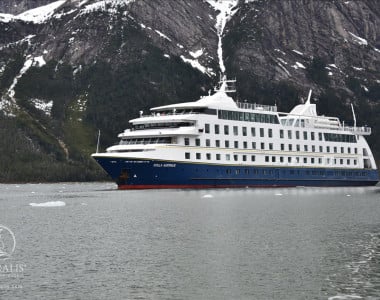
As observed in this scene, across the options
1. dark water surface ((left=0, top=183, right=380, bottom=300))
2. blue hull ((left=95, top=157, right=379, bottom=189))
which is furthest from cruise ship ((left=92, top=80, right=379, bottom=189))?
dark water surface ((left=0, top=183, right=380, bottom=300))

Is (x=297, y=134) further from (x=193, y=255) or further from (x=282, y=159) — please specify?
(x=193, y=255)

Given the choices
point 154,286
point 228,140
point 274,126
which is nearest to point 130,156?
point 228,140

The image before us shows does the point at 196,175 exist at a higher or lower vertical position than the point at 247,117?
lower

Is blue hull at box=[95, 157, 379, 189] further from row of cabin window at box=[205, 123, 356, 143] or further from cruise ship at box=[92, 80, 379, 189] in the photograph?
row of cabin window at box=[205, 123, 356, 143]

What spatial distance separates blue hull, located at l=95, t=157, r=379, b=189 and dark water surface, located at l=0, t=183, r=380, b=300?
122 ft

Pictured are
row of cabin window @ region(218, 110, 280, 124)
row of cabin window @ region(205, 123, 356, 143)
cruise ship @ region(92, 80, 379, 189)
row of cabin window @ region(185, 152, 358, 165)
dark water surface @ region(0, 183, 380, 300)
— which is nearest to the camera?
dark water surface @ region(0, 183, 380, 300)

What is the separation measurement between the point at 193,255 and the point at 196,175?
64089 millimetres

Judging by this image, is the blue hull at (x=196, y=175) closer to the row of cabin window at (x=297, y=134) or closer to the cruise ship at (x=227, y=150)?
the cruise ship at (x=227, y=150)

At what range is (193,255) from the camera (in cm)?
3412

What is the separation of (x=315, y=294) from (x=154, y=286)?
21.5ft

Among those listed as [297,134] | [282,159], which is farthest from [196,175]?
[297,134]

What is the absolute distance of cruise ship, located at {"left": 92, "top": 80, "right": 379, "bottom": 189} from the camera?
9588cm

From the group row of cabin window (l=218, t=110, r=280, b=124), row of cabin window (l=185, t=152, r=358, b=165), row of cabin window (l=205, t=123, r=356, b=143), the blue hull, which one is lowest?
the blue hull

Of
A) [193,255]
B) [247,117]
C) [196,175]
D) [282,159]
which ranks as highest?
[247,117]
